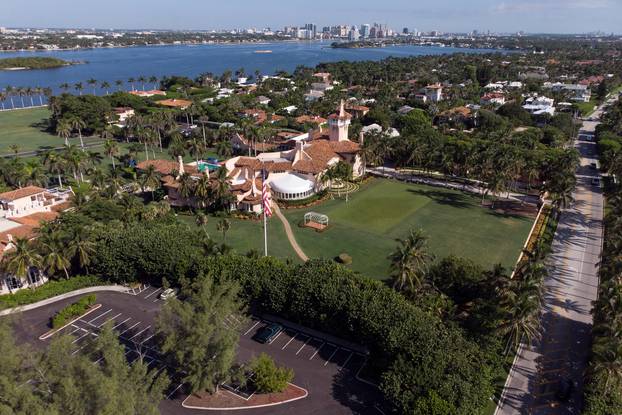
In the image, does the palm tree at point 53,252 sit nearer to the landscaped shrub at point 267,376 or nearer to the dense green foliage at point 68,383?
the dense green foliage at point 68,383

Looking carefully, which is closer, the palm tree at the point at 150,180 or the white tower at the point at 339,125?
the palm tree at the point at 150,180

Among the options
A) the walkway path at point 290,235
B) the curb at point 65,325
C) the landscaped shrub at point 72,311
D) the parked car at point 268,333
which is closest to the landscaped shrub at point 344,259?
the walkway path at point 290,235

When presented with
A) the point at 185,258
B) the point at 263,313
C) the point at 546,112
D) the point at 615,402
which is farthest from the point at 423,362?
the point at 546,112

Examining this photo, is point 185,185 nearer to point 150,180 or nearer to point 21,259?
point 150,180

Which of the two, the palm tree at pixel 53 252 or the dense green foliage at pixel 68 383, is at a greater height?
the dense green foliage at pixel 68 383

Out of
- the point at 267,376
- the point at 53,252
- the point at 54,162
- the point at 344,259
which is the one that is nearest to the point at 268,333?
the point at 267,376

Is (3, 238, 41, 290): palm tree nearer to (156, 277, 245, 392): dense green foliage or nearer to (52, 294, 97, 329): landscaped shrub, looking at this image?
(52, 294, 97, 329): landscaped shrub
